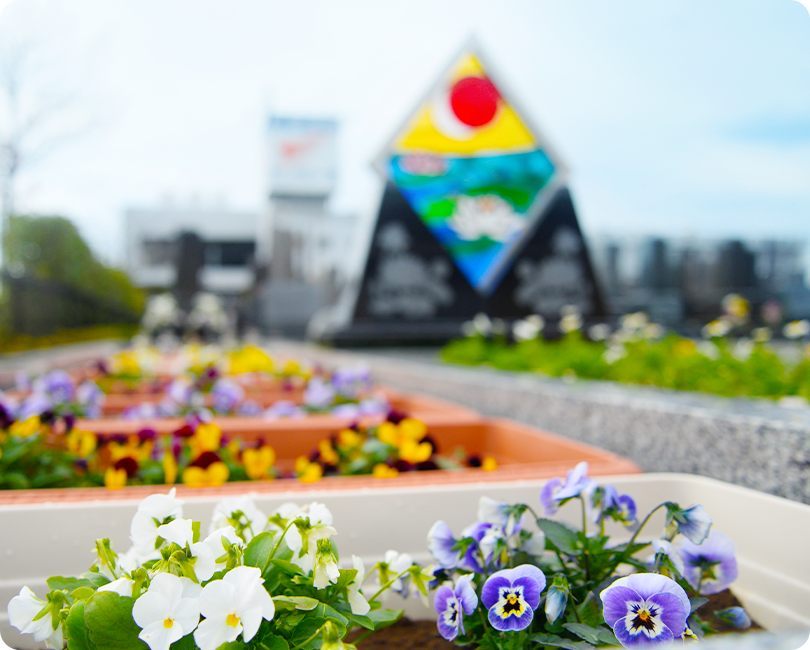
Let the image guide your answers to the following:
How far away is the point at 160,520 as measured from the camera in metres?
0.76

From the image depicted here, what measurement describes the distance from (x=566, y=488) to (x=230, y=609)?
1.52ft

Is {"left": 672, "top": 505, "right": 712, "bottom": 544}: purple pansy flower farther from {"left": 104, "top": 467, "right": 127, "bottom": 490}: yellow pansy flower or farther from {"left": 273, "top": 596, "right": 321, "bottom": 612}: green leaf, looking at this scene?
{"left": 104, "top": 467, "right": 127, "bottom": 490}: yellow pansy flower

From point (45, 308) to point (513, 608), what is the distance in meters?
8.26

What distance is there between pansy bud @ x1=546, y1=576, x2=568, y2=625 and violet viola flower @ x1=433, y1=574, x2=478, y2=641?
0.09 m

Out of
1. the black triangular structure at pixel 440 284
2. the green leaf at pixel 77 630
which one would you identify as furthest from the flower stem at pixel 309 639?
the black triangular structure at pixel 440 284

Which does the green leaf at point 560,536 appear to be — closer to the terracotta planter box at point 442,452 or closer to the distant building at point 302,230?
the terracotta planter box at point 442,452

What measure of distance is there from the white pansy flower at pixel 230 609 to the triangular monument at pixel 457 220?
19.5 ft

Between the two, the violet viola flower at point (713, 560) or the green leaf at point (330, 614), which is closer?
the green leaf at point (330, 614)

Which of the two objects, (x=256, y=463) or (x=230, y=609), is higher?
(x=230, y=609)

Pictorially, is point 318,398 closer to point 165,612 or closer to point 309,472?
point 309,472

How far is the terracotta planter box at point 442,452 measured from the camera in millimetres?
1165

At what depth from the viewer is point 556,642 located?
28.0 inches

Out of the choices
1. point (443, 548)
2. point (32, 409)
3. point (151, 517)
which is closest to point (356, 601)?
point (443, 548)

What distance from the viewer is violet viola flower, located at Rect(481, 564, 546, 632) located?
2.35 feet
